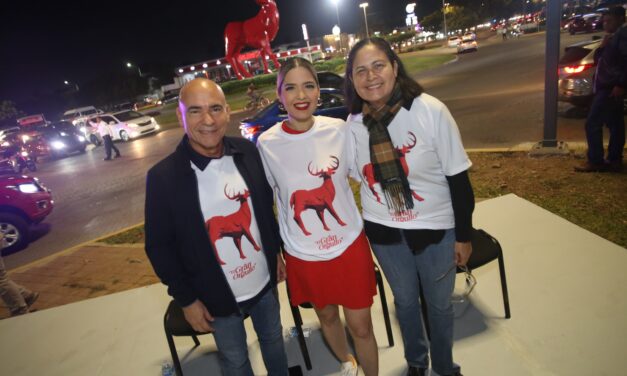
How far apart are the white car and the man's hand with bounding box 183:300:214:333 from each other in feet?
55.8

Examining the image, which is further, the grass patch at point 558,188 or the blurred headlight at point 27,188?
the blurred headlight at point 27,188

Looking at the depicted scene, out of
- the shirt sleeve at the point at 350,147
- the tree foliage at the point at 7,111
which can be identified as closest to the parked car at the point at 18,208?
the shirt sleeve at the point at 350,147

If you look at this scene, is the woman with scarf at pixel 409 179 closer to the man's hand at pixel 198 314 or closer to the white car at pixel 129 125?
the man's hand at pixel 198 314

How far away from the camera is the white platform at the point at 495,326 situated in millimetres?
2367

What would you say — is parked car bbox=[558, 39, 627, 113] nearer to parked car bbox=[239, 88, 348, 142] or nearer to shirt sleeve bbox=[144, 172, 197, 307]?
parked car bbox=[239, 88, 348, 142]

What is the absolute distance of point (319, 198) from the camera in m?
2.00

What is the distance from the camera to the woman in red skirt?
79.0 inches

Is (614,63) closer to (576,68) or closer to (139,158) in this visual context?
(576,68)

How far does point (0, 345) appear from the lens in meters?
3.58

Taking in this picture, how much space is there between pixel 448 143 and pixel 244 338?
1.51 metres

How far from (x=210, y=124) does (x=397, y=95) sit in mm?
960

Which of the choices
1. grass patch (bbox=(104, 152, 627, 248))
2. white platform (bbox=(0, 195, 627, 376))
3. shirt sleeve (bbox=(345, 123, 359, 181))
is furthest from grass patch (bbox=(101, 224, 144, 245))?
shirt sleeve (bbox=(345, 123, 359, 181))

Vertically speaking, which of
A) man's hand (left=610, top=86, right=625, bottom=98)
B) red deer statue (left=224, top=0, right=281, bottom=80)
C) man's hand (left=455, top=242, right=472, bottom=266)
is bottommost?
man's hand (left=610, top=86, right=625, bottom=98)

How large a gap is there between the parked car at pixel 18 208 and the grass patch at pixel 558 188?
6.48 ft
